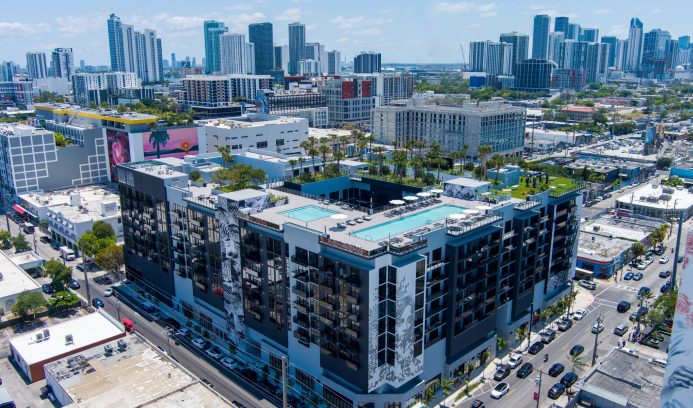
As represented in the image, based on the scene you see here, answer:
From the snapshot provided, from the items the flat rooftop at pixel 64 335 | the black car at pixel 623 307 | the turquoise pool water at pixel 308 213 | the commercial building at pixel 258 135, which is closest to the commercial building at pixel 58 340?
the flat rooftop at pixel 64 335

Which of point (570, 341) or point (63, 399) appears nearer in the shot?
point (63, 399)

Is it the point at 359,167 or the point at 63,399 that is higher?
the point at 359,167

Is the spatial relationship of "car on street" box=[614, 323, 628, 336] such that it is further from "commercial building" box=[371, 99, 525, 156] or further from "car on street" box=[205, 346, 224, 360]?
"commercial building" box=[371, 99, 525, 156]

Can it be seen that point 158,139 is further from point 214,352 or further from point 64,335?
point 214,352

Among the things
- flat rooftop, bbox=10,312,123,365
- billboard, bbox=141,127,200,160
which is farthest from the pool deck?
billboard, bbox=141,127,200,160

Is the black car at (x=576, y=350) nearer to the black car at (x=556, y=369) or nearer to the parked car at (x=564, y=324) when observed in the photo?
the black car at (x=556, y=369)

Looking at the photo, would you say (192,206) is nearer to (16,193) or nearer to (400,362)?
(400,362)

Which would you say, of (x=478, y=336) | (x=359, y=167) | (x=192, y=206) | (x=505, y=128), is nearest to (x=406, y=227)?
(x=478, y=336)
